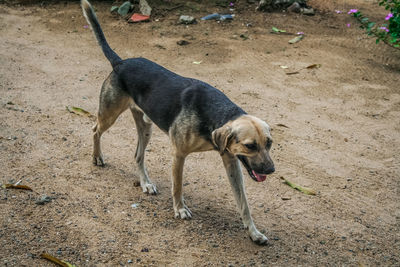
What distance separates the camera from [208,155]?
19.9ft

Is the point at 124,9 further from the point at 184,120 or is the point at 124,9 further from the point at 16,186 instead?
the point at 184,120

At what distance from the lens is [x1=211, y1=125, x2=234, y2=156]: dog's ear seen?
12.4ft

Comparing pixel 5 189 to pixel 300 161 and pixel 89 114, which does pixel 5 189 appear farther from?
pixel 300 161

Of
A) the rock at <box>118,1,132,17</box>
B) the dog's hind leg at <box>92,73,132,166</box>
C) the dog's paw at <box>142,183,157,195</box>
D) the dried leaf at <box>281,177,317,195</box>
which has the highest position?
the dog's hind leg at <box>92,73,132,166</box>

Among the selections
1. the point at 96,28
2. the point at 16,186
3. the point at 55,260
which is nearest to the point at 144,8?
the point at 96,28

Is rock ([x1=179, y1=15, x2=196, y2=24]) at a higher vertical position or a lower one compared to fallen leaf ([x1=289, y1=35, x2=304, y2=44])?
higher

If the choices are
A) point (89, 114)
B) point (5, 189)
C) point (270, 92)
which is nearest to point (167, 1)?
point (270, 92)

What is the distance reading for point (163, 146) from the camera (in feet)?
20.4

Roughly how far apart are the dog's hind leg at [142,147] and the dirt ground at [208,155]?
0.13 metres

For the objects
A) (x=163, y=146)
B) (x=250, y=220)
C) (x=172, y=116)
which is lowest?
(x=163, y=146)

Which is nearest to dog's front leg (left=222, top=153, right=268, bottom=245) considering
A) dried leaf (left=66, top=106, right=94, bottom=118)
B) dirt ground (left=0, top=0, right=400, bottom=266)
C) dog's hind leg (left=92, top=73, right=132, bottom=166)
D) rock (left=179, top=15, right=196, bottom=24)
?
dirt ground (left=0, top=0, right=400, bottom=266)

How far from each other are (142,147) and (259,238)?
6.38 ft

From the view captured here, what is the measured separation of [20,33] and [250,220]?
8655mm

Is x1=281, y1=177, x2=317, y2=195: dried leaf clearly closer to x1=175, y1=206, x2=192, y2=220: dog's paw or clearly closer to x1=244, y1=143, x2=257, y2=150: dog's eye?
x1=175, y1=206, x2=192, y2=220: dog's paw
